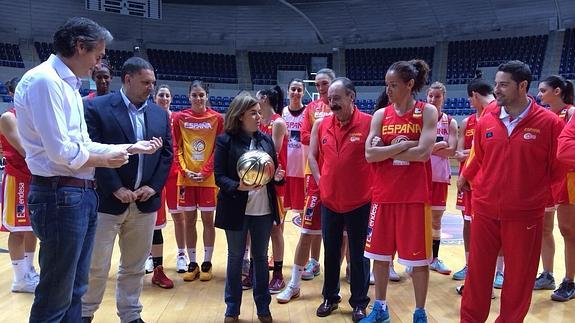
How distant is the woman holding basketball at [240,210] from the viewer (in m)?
3.29

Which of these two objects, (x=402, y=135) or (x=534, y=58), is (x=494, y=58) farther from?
(x=402, y=135)

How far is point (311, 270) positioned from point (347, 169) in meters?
1.56

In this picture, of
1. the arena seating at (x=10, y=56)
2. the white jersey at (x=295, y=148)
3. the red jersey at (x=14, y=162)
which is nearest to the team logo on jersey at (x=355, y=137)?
the white jersey at (x=295, y=148)

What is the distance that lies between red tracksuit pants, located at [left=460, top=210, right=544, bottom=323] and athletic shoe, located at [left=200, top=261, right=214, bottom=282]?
2.39 metres

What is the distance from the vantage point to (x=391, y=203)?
10.2ft

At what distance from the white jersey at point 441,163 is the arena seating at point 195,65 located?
17892 millimetres

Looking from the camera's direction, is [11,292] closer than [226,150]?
No

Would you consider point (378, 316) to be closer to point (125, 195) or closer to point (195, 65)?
point (125, 195)

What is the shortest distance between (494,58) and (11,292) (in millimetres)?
19758

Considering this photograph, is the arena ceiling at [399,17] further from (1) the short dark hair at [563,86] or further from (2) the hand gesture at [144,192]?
(2) the hand gesture at [144,192]

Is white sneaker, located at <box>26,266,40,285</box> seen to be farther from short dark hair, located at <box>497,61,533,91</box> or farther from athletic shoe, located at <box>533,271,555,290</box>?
athletic shoe, located at <box>533,271,555,290</box>

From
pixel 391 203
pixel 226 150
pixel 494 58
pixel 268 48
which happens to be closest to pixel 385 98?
pixel 391 203

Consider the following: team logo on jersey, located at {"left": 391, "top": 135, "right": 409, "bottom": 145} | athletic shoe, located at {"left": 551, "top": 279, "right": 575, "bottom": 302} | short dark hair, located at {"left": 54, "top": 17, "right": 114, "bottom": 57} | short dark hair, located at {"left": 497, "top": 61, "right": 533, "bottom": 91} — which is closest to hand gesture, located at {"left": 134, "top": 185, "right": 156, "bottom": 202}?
short dark hair, located at {"left": 54, "top": 17, "right": 114, "bottom": 57}

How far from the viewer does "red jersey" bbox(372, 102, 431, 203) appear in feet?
10.1
